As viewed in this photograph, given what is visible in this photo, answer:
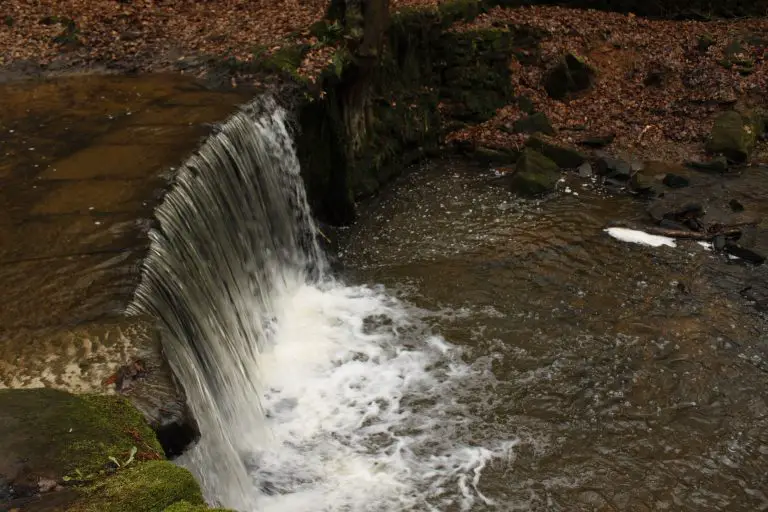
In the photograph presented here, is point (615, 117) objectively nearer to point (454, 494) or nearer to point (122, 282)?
point (454, 494)

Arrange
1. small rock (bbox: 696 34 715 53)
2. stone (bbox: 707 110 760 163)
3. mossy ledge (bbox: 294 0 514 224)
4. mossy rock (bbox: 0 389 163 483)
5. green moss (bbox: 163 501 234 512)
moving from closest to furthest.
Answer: green moss (bbox: 163 501 234 512) → mossy rock (bbox: 0 389 163 483) → mossy ledge (bbox: 294 0 514 224) → stone (bbox: 707 110 760 163) → small rock (bbox: 696 34 715 53)

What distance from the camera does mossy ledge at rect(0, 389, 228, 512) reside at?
3.03 m

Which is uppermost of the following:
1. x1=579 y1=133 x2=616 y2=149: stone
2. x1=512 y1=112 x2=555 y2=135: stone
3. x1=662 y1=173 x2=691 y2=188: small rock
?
x1=512 y1=112 x2=555 y2=135: stone

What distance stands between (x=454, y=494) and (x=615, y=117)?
10.4 meters

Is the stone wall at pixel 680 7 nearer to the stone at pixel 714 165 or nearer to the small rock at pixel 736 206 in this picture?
the stone at pixel 714 165

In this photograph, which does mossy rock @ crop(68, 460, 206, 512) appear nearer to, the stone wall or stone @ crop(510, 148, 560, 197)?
stone @ crop(510, 148, 560, 197)

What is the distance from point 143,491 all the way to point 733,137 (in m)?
12.9

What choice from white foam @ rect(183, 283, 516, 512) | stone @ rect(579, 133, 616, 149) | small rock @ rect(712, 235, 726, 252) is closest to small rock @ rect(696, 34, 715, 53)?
stone @ rect(579, 133, 616, 149)

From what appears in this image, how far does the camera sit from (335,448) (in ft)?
22.7

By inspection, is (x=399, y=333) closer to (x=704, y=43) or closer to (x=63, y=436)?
(x=63, y=436)

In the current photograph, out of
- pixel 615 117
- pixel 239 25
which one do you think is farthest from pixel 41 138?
pixel 615 117

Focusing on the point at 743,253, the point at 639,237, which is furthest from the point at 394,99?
the point at 743,253

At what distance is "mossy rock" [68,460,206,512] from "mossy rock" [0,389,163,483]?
0.12 m

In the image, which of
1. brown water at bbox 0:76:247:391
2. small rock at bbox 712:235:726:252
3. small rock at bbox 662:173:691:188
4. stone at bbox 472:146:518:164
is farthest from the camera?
stone at bbox 472:146:518:164
